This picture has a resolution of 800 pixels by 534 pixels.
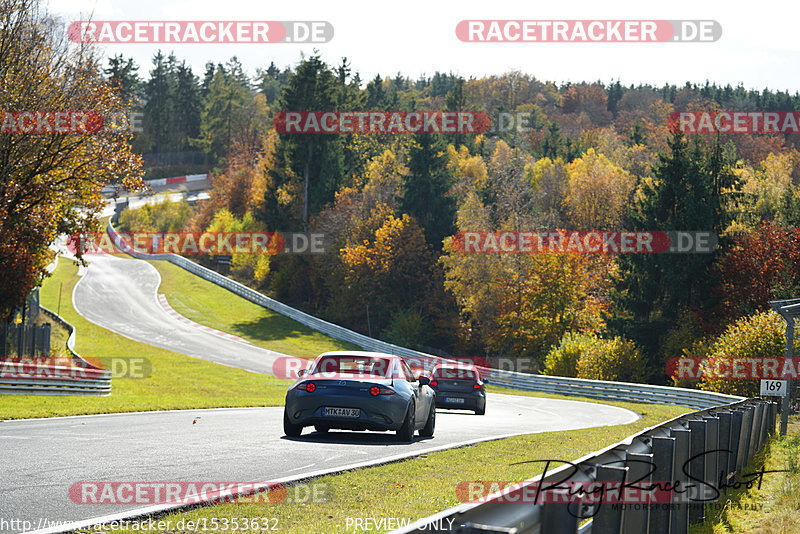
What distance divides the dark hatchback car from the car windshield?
1045 cm

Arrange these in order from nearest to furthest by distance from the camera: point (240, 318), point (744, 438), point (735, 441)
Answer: point (735, 441) < point (744, 438) < point (240, 318)

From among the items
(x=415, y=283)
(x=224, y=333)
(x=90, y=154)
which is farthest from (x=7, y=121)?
(x=415, y=283)

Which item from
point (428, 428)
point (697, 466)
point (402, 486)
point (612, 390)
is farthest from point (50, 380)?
point (612, 390)

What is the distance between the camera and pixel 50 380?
24391 mm

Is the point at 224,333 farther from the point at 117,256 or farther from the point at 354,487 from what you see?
the point at 354,487

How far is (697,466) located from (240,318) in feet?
193

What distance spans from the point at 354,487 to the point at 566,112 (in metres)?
164

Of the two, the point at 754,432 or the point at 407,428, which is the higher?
the point at 754,432

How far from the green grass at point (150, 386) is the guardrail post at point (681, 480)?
13.3m

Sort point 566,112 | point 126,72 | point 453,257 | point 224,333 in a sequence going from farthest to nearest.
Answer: point 566,112 < point 126,72 < point 453,257 < point 224,333

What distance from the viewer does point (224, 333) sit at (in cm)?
5888

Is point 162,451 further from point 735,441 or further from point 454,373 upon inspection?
point 454,373

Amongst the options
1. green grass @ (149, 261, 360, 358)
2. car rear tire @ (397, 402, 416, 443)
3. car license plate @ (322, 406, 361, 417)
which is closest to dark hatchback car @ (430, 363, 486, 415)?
car rear tire @ (397, 402, 416, 443)

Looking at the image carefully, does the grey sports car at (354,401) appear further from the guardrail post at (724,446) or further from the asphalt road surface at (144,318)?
the asphalt road surface at (144,318)
